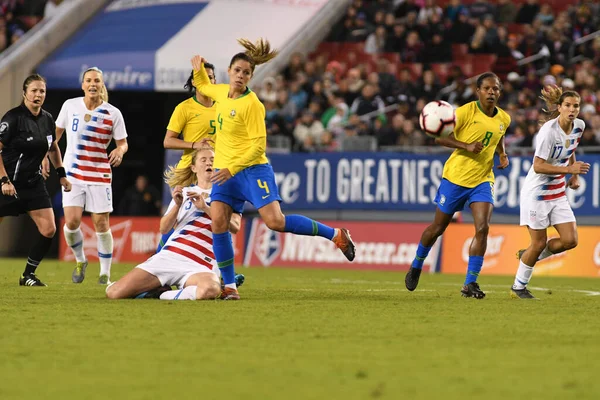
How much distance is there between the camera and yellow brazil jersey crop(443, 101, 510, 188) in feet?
37.1

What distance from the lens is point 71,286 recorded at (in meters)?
12.5

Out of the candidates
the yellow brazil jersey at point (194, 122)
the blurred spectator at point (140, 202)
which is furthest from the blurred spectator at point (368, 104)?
the yellow brazil jersey at point (194, 122)

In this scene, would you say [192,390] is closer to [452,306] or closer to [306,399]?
[306,399]

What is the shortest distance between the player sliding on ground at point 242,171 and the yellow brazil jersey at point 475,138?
1.62m

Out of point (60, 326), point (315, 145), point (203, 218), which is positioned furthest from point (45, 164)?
point (315, 145)

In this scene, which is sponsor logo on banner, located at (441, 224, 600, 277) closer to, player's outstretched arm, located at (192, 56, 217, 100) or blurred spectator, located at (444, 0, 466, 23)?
blurred spectator, located at (444, 0, 466, 23)

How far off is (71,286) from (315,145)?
9201 millimetres

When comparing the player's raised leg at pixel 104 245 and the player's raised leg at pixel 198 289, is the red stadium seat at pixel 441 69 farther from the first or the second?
the player's raised leg at pixel 198 289

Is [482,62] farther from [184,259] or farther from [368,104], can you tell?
[184,259]

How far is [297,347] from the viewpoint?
6957 mm

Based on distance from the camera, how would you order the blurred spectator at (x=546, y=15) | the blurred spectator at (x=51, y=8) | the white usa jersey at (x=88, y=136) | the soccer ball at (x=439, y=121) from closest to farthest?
1. the soccer ball at (x=439, y=121)
2. the white usa jersey at (x=88, y=136)
3. the blurred spectator at (x=546, y=15)
4. the blurred spectator at (x=51, y=8)

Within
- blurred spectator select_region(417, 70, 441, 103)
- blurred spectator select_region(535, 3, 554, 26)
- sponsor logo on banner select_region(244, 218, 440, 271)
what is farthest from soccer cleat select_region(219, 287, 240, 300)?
blurred spectator select_region(535, 3, 554, 26)

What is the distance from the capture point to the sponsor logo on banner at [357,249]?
786 inches

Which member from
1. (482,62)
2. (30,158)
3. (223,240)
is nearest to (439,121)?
(223,240)
